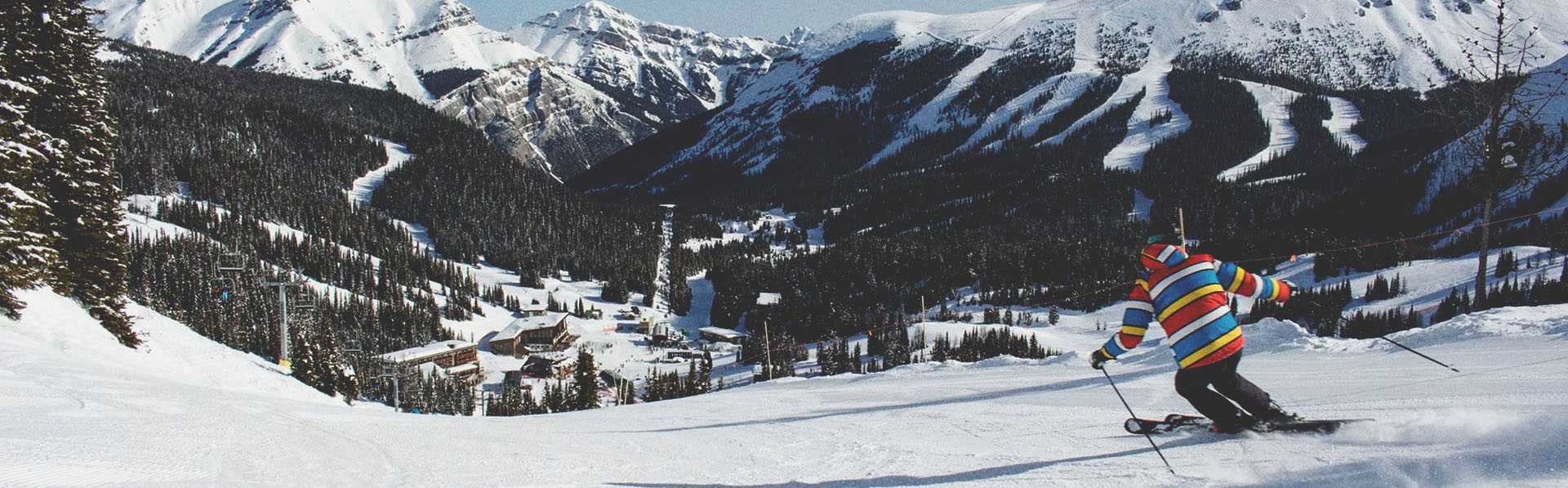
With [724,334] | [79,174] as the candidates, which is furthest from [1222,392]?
[724,334]

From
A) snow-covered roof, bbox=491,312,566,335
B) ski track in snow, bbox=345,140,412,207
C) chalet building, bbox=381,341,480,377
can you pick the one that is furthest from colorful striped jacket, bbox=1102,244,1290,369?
ski track in snow, bbox=345,140,412,207

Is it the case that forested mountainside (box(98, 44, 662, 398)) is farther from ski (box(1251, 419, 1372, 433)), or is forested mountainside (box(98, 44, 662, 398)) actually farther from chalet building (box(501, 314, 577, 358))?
ski (box(1251, 419, 1372, 433))

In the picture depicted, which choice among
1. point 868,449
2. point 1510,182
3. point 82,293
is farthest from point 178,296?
point 1510,182

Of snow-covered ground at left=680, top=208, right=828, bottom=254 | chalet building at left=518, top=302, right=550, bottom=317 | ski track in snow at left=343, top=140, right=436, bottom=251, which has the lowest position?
chalet building at left=518, top=302, right=550, bottom=317

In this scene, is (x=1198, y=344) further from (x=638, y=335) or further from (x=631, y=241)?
(x=631, y=241)

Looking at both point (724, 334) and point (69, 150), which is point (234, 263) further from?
Answer: point (724, 334)
